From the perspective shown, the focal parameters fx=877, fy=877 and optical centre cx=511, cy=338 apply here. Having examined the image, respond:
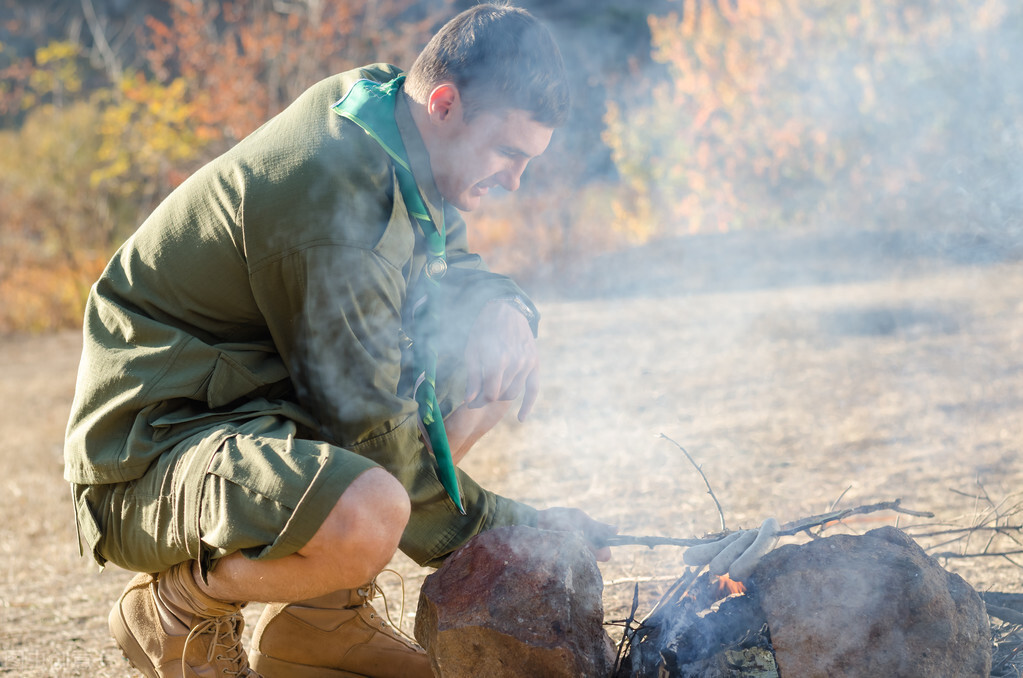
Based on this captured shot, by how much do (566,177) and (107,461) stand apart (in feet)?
26.6

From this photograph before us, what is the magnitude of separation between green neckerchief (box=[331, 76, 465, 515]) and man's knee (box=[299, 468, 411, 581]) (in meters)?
0.29

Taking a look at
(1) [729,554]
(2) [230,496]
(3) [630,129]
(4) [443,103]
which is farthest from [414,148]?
(3) [630,129]

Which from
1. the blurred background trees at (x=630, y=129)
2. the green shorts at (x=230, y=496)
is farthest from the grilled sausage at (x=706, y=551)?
the blurred background trees at (x=630, y=129)

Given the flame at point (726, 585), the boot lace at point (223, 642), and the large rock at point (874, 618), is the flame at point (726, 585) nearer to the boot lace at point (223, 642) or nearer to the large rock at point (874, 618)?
the large rock at point (874, 618)

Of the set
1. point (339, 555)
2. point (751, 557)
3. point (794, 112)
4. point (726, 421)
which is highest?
point (339, 555)

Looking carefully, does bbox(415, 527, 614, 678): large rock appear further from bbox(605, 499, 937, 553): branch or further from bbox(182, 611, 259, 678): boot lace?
bbox(182, 611, 259, 678): boot lace

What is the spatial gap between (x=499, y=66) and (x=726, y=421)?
9.26 feet

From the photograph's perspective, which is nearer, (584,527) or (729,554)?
(729,554)

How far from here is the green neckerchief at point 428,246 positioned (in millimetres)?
1749

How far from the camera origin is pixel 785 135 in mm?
8484

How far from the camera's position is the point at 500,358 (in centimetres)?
200

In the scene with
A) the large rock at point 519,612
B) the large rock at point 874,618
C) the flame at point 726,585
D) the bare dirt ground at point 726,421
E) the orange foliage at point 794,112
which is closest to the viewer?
the large rock at point 874,618

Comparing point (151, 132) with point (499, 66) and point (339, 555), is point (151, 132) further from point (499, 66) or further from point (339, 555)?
point (339, 555)

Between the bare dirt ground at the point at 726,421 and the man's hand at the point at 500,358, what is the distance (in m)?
0.51
